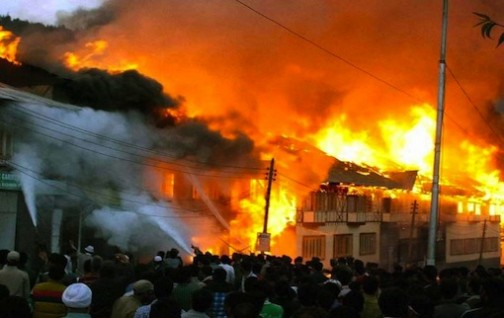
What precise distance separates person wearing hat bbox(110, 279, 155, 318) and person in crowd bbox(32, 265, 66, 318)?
52 centimetres

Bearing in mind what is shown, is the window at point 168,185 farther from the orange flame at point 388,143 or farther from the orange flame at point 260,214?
the orange flame at point 388,143

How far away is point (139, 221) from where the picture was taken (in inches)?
909

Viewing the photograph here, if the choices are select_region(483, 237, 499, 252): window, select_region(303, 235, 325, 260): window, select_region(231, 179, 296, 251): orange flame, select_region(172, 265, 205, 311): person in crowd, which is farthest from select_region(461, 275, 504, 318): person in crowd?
select_region(483, 237, 499, 252): window

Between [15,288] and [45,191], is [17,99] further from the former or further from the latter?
[15,288]

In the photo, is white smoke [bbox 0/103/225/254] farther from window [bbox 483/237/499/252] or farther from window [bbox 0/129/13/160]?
window [bbox 483/237/499/252]

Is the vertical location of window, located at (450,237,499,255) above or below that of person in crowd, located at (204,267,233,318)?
below

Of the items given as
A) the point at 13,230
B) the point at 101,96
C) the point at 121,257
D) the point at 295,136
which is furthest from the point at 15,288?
the point at 295,136

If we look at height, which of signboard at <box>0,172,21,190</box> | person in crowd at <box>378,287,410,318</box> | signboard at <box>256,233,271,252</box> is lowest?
signboard at <box>256,233,271,252</box>

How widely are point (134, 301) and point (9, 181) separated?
1494 cm

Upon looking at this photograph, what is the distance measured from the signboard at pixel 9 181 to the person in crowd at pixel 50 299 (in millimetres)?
14244

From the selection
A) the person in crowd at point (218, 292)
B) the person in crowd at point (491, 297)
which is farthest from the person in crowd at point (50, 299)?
the person in crowd at point (491, 297)

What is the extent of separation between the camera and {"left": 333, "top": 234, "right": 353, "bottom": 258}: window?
118 ft

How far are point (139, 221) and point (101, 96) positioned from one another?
17.2 ft

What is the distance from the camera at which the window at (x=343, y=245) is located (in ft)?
118
